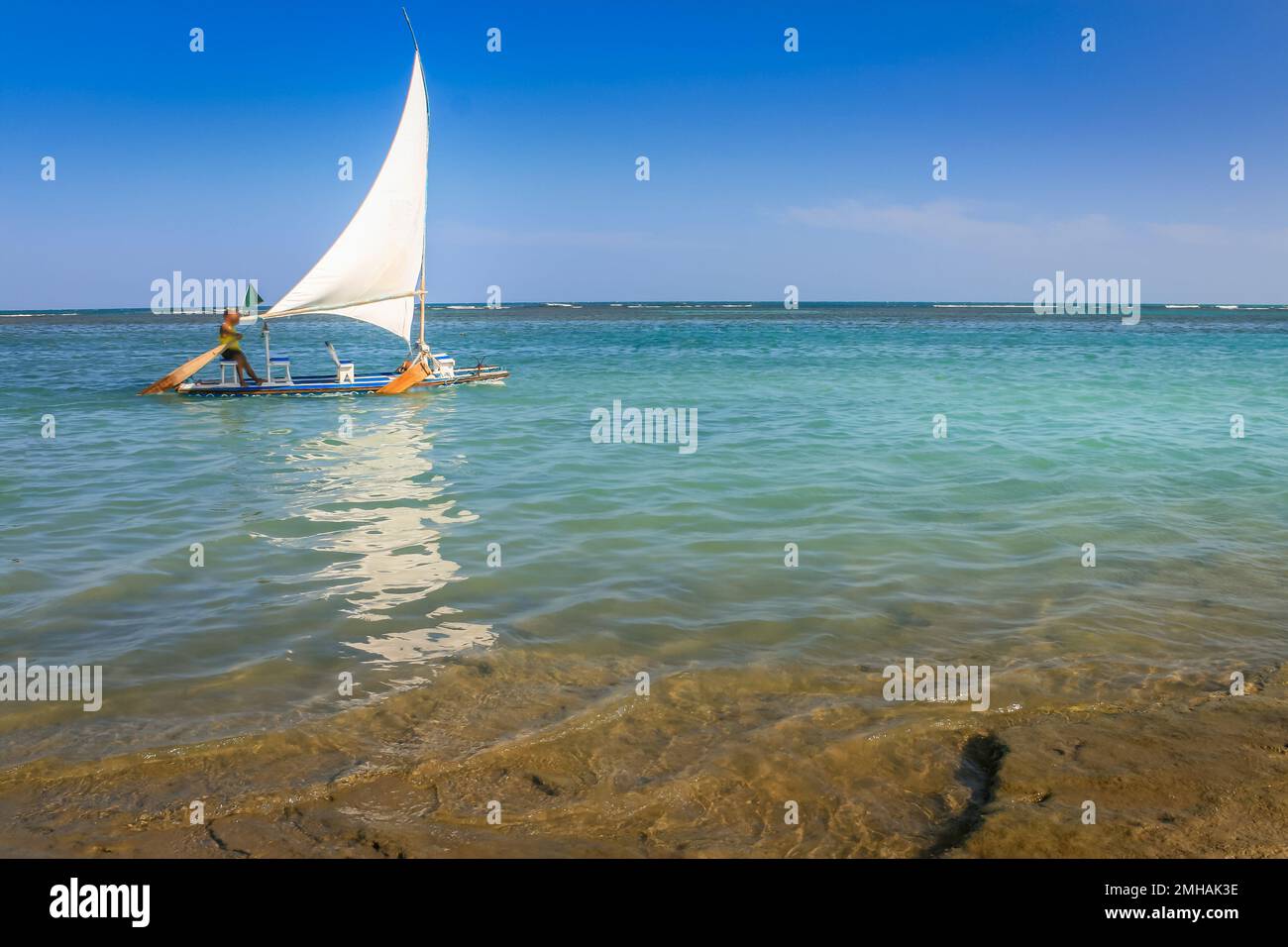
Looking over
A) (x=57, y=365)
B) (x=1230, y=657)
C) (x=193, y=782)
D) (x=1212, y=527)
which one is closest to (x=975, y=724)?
(x=1230, y=657)

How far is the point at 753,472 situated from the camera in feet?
39.5

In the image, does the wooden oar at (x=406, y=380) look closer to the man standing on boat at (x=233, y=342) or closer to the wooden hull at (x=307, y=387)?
the wooden hull at (x=307, y=387)

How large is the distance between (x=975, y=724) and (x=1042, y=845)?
1197mm

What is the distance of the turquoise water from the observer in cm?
580

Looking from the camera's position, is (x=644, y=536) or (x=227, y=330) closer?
(x=644, y=536)

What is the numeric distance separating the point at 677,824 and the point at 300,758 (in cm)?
195

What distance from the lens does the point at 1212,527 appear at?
9055mm

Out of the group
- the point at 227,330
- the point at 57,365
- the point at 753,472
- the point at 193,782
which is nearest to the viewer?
the point at 193,782

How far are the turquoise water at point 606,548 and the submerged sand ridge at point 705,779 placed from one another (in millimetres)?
376

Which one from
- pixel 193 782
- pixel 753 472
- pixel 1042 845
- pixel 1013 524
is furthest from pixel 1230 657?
pixel 753 472

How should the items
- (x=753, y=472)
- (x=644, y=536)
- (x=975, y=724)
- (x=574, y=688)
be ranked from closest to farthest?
(x=975, y=724) < (x=574, y=688) < (x=644, y=536) < (x=753, y=472)
